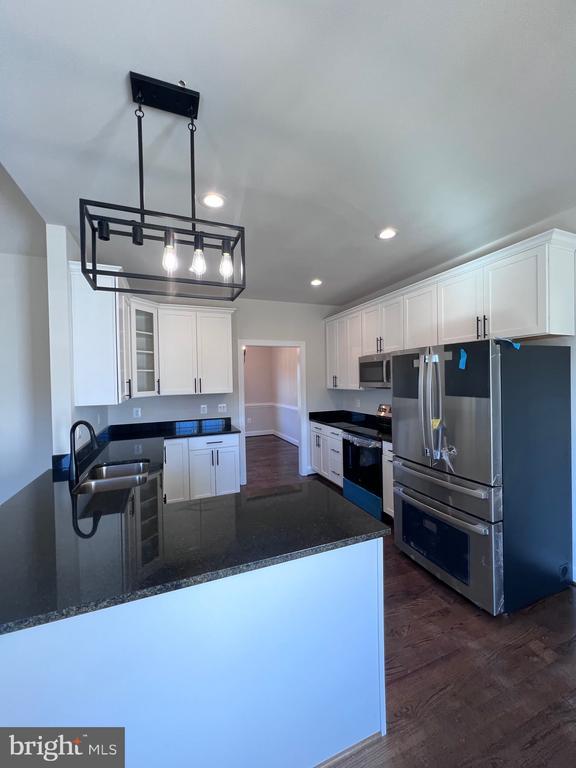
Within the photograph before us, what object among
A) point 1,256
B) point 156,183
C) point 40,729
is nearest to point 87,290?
point 156,183

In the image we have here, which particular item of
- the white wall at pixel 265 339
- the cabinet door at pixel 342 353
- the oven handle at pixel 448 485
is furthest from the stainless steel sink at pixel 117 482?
the cabinet door at pixel 342 353

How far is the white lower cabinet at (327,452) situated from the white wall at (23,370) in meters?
3.27

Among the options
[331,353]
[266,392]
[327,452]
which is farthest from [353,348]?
[266,392]

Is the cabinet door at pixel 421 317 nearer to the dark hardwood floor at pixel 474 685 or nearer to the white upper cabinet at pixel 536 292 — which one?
the white upper cabinet at pixel 536 292

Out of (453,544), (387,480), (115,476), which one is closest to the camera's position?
(453,544)

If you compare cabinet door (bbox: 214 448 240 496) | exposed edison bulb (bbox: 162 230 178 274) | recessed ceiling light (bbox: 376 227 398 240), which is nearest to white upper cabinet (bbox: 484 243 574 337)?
recessed ceiling light (bbox: 376 227 398 240)

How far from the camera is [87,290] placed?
241 centimetres

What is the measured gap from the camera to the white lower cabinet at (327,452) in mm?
4238

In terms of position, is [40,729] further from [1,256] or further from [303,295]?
[303,295]

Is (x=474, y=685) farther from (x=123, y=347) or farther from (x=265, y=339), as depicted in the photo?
(x=265, y=339)

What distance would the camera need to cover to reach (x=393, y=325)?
3549 mm

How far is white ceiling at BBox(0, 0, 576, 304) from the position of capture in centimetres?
101

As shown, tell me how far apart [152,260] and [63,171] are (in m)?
1.40

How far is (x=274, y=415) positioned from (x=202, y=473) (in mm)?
4798
